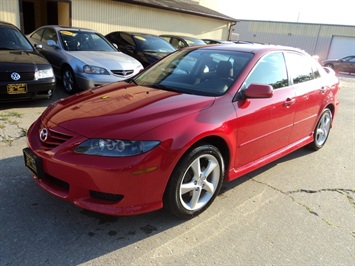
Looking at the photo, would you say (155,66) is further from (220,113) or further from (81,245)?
(81,245)

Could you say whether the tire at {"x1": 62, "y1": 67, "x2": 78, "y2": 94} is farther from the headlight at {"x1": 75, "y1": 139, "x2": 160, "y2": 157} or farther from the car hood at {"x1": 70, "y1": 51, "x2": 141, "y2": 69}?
the headlight at {"x1": 75, "y1": 139, "x2": 160, "y2": 157}

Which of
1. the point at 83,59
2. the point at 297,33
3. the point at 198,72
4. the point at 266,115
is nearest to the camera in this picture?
the point at 266,115

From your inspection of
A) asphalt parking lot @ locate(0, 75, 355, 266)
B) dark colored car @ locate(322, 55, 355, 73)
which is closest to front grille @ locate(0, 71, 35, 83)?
asphalt parking lot @ locate(0, 75, 355, 266)

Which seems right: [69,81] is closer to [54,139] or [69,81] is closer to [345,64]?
[54,139]

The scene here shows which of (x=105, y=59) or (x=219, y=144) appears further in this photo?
(x=105, y=59)

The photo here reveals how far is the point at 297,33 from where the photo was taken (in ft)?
116

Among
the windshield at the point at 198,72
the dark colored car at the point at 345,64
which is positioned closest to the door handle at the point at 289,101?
the windshield at the point at 198,72

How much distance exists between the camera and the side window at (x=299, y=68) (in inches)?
165

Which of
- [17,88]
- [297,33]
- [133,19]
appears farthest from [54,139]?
[297,33]

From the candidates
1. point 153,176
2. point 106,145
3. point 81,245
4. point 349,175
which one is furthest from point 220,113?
point 349,175

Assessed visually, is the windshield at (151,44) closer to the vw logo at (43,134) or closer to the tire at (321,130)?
the tire at (321,130)

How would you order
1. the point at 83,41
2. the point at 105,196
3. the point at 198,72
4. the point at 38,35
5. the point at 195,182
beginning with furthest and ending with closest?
the point at 38,35, the point at 83,41, the point at 198,72, the point at 195,182, the point at 105,196

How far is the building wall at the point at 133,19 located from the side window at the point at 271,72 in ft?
33.1

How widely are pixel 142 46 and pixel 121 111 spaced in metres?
7.39
